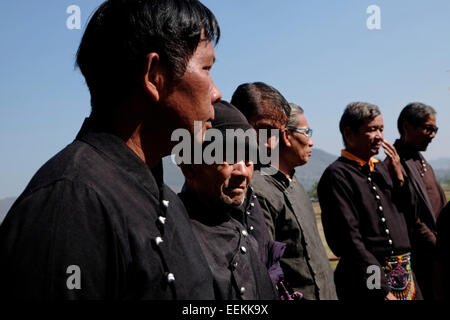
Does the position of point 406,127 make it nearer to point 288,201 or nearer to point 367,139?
point 367,139

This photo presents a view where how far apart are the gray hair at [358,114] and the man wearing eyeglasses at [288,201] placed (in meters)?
1.19

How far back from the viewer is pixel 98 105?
1.50m

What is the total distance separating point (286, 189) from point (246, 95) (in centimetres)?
80

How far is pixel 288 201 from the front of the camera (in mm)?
3426

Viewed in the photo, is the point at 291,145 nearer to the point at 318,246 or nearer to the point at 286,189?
the point at 286,189

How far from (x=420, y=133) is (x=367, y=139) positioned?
171 centimetres

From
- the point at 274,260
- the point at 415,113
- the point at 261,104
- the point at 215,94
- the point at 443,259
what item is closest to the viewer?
the point at 215,94

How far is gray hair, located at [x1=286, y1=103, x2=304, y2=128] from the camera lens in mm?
3811

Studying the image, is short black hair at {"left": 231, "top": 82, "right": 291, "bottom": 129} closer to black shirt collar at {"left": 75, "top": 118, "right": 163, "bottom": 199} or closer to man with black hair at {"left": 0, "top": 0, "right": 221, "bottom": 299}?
man with black hair at {"left": 0, "top": 0, "right": 221, "bottom": 299}

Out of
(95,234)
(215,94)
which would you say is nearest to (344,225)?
(215,94)

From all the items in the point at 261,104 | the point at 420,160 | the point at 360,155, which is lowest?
the point at 420,160

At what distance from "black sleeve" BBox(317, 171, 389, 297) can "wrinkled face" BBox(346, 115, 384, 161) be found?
1.32ft

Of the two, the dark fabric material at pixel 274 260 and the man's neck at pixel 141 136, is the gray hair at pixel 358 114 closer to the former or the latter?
the dark fabric material at pixel 274 260

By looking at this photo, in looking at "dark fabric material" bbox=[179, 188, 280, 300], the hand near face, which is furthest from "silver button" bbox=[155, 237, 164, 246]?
the hand near face
